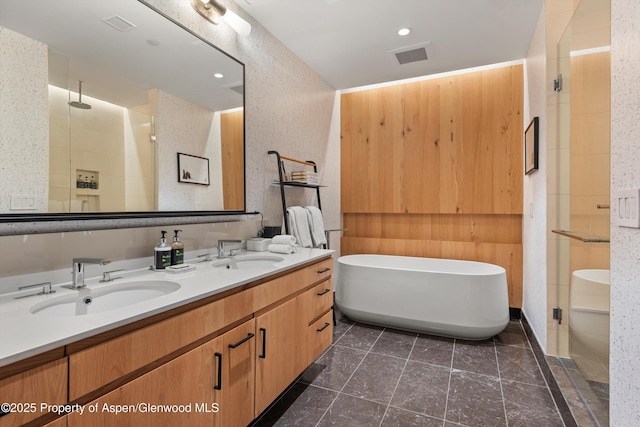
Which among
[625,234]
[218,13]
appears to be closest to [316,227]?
[218,13]

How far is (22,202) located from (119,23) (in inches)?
→ 35.9

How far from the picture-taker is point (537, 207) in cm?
242

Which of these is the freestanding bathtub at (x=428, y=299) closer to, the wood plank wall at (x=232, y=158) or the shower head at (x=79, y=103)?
the wood plank wall at (x=232, y=158)

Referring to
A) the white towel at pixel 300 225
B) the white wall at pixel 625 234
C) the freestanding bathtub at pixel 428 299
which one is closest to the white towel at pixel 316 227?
the white towel at pixel 300 225

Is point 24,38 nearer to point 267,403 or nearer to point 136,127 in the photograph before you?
point 136,127

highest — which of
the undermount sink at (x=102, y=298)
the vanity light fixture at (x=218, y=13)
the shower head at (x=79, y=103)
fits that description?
the vanity light fixture at (x=218, y=13)

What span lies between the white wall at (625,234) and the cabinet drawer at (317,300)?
4.26 feet

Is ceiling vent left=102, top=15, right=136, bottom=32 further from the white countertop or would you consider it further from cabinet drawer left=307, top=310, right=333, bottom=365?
cabinet drawer left=307, top=310, right=333, bottom=365

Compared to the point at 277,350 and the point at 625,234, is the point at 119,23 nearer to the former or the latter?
the point at 277,350

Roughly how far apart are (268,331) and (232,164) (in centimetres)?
113

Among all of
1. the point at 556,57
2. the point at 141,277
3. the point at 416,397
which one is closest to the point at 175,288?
the point at 141,277

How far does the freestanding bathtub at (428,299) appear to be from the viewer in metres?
2.52

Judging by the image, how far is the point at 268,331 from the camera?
150cm

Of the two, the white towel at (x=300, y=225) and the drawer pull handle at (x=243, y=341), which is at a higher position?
the white towel at (x=300, y=225)
